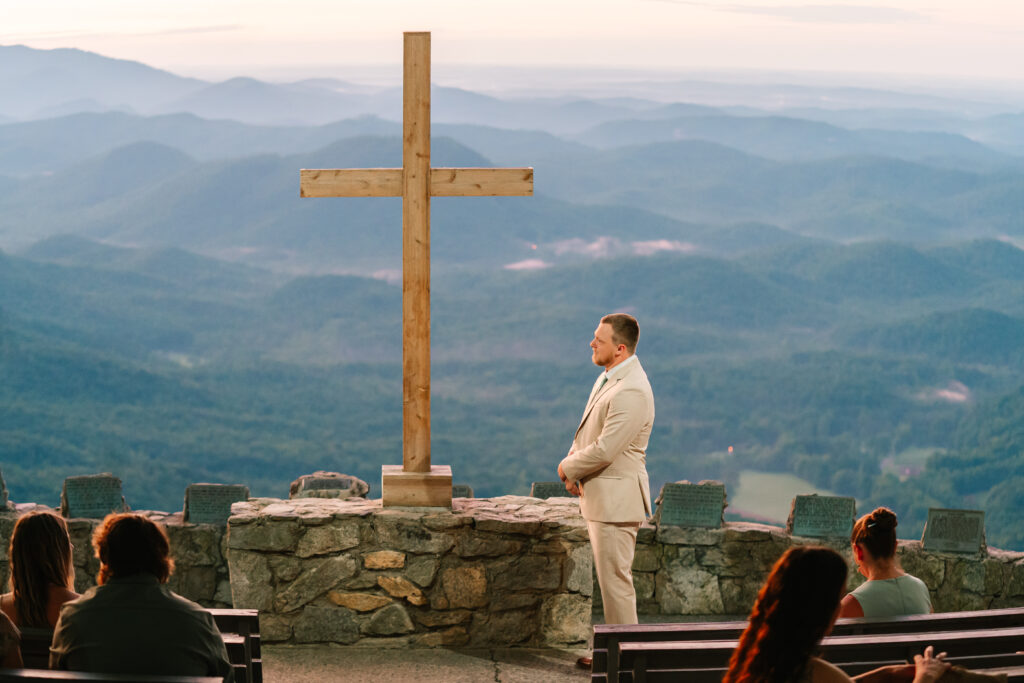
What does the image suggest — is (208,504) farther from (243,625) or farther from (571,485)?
(243,625)

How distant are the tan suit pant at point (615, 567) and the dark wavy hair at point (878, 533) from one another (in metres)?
1.54

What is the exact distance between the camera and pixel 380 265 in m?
69.8

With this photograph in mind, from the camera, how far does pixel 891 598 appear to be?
11.8 feet

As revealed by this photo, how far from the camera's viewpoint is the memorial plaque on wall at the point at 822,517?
7.14m

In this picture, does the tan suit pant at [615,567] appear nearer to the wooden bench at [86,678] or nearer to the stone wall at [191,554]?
the wooden bench at [86,678]

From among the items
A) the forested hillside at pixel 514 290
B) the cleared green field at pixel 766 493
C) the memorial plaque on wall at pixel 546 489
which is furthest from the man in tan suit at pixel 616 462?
the cleared green field at pixel 766 493

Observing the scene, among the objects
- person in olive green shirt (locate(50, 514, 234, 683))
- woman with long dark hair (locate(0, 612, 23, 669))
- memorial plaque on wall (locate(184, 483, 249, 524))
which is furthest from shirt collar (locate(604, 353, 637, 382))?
memorial plaque on wall (locate(184, 483, 249, 524))

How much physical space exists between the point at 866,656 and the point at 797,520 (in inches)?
163

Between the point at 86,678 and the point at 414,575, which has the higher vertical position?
the point at 86,678

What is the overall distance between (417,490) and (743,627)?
7.36ft

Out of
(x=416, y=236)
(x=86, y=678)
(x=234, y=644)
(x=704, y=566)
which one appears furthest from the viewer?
(x=704, y=566)

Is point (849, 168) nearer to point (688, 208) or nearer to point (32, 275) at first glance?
point (688, 208)

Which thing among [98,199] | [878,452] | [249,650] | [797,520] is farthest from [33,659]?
[98,199]

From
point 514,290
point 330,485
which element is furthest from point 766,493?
point 330,485
